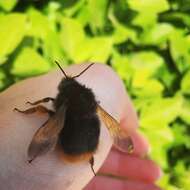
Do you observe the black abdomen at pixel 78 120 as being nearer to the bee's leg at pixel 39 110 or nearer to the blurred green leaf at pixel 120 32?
the bee's leg at pixel 39 110

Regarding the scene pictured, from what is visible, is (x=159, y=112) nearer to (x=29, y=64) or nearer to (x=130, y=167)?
(x=130, y=167)

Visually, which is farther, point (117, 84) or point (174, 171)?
point (174, 171)

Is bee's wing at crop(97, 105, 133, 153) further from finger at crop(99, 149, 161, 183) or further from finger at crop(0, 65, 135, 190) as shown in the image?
finger at crop(99, 149, 161, 183)

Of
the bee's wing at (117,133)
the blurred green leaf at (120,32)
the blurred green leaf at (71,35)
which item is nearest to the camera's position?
the bee's wing at (117,133)

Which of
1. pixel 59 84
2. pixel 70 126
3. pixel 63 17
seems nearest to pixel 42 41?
pixel 63 17

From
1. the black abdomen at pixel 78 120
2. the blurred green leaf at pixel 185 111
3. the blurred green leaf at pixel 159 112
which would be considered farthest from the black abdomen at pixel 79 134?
the blurred green leaf at pixel 185 111

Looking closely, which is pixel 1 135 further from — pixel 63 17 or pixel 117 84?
pixel 63 17

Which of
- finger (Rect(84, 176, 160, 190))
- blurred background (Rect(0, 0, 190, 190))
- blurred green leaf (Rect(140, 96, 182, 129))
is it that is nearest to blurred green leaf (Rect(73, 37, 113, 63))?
blurred background (Rect(0, 0, 190, 190))
